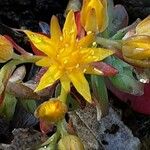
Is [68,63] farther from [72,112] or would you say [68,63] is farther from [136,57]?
[72,112]

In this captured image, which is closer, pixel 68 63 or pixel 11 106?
pixel 68 63

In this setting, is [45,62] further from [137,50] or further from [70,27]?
[137,50]

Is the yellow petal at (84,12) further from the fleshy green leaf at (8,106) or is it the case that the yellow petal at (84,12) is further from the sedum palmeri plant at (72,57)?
the fleshy green leaf at (8,106)

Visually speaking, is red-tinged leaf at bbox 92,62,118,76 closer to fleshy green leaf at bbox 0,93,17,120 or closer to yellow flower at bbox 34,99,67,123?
yellow flower at bbox 34,99,67,123

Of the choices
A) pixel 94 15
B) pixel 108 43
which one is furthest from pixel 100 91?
pixel 94 15

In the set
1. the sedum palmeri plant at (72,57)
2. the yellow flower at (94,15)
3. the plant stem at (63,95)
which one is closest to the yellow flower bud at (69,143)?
the sedum palmeri plant at (72,57)

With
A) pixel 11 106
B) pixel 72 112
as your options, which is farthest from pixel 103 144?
pixel 11 106
